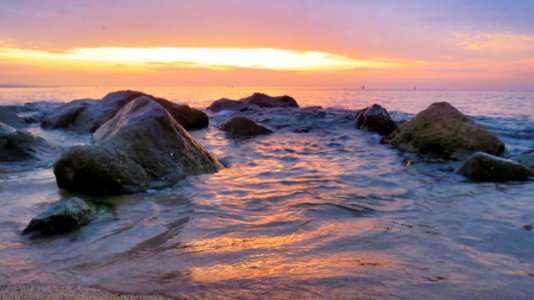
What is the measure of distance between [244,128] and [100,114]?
15.8 ft

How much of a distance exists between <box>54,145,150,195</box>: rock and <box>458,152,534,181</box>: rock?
4827mm

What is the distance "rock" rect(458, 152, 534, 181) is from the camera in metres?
5.90

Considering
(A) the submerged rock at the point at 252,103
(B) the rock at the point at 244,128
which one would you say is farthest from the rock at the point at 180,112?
(A) the submerged rock at the point at 252,103

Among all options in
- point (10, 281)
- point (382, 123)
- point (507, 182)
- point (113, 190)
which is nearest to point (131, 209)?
point (113, 190)

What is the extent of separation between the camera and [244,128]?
41.6 feet

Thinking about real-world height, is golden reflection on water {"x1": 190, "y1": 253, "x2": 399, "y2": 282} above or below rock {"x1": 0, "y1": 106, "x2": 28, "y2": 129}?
above

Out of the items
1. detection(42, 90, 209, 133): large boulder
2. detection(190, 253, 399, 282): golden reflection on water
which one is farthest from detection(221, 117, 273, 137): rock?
detection(190, 253, 399, 282): golden reflection on water

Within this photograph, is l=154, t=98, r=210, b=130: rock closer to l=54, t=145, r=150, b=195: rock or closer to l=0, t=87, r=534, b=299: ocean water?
l=0, t=87, r=534, b=299: ocean water

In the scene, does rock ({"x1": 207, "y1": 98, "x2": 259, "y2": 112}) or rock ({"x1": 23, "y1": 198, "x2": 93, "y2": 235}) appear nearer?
rock ({"x1": 23, "y1": 198, "x2": 93, "y2": 235})

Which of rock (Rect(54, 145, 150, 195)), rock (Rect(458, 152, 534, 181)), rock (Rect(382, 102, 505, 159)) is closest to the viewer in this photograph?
rock (Rect(54, 145, 150, 195))

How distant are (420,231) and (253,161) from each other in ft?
15.0

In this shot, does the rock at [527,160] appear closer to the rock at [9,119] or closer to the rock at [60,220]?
the rock at [60,220]

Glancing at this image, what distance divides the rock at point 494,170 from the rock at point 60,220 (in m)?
5.30

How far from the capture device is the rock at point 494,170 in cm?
590
